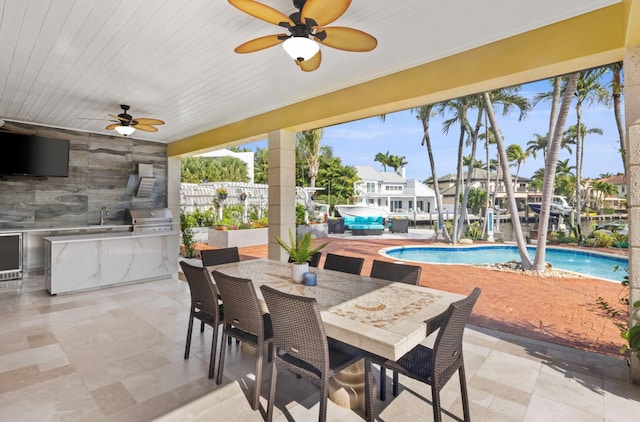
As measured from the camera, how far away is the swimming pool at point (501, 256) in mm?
6637

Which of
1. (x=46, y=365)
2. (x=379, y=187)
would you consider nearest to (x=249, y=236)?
(x=46, y=365)

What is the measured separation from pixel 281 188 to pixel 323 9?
3089 millimetres

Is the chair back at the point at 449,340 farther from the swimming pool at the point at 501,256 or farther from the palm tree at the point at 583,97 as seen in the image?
the swimming pool at the point at 501,256

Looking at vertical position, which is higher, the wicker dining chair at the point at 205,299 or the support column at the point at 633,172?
the support column at the point at 633,172

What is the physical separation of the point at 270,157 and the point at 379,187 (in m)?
17.3

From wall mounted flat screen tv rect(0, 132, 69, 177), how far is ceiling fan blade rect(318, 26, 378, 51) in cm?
615

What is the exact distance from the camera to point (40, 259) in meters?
5.90

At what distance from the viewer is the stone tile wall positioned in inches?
237

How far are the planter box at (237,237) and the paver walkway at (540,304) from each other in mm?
4115

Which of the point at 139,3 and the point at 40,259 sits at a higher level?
the point at 139,3

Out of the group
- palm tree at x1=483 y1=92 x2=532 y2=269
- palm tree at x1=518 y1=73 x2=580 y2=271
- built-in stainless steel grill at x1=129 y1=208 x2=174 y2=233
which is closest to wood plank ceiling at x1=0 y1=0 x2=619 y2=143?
built-in stainless steel grill at x1=129 y1=208 x2=174 y2=233

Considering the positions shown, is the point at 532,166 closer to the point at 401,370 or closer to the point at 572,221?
the point at 572,221

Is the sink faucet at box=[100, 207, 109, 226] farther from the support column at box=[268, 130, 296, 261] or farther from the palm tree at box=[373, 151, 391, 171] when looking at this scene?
the palm tree at box=[373, 151, 391, 171]

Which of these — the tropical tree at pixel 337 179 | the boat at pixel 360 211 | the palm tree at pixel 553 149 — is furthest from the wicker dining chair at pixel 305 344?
the tropical tree at pixel 337 179
